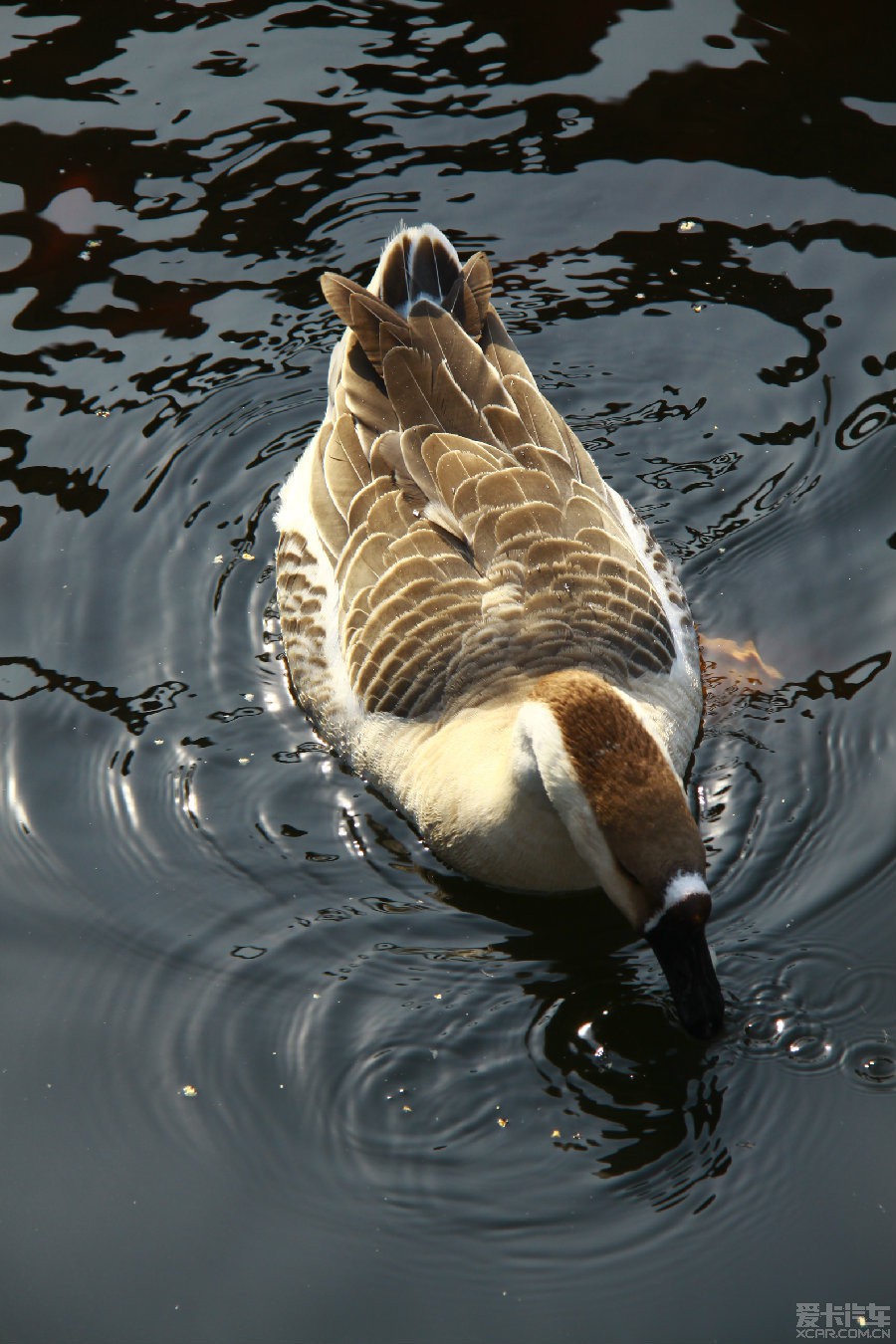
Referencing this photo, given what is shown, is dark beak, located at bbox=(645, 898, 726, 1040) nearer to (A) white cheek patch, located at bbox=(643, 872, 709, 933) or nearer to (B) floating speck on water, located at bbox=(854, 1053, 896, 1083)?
(A) white cheek patch, located at bbox=(643, 872, 709, 933)

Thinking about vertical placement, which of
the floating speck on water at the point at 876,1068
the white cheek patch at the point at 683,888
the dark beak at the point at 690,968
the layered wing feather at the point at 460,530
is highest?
the layered wing feather at the point at 460,530

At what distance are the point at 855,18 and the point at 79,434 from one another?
666 cm

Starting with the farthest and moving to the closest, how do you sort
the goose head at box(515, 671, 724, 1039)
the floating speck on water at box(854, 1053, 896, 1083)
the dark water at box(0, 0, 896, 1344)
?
the floating speck on water at box(854, 1053, 896, 1083) < the goose head at box(515, 671, 724, 1039) < the dark water at box(0, 0, 896, 1344)

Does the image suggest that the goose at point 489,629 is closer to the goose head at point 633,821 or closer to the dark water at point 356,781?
the goose head at point 633,821

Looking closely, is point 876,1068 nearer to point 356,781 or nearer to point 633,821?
point 633,821

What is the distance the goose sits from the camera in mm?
5652

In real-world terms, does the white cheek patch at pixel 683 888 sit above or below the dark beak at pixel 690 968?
above

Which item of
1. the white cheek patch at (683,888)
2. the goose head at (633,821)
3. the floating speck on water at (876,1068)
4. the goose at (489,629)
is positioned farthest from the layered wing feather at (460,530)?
the floating speck on water at (876,1068)

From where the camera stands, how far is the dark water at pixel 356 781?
17.4 ft

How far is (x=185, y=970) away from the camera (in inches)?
248

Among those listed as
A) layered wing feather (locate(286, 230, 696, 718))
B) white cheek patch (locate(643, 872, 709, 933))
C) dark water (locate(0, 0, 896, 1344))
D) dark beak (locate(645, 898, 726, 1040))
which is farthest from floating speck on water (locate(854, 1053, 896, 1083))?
layered wing feather (locate(286, 230, 696, 718))

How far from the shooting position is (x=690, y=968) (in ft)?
18.2

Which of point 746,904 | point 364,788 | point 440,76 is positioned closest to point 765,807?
point 746,904

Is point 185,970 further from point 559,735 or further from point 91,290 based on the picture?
point 91,290
